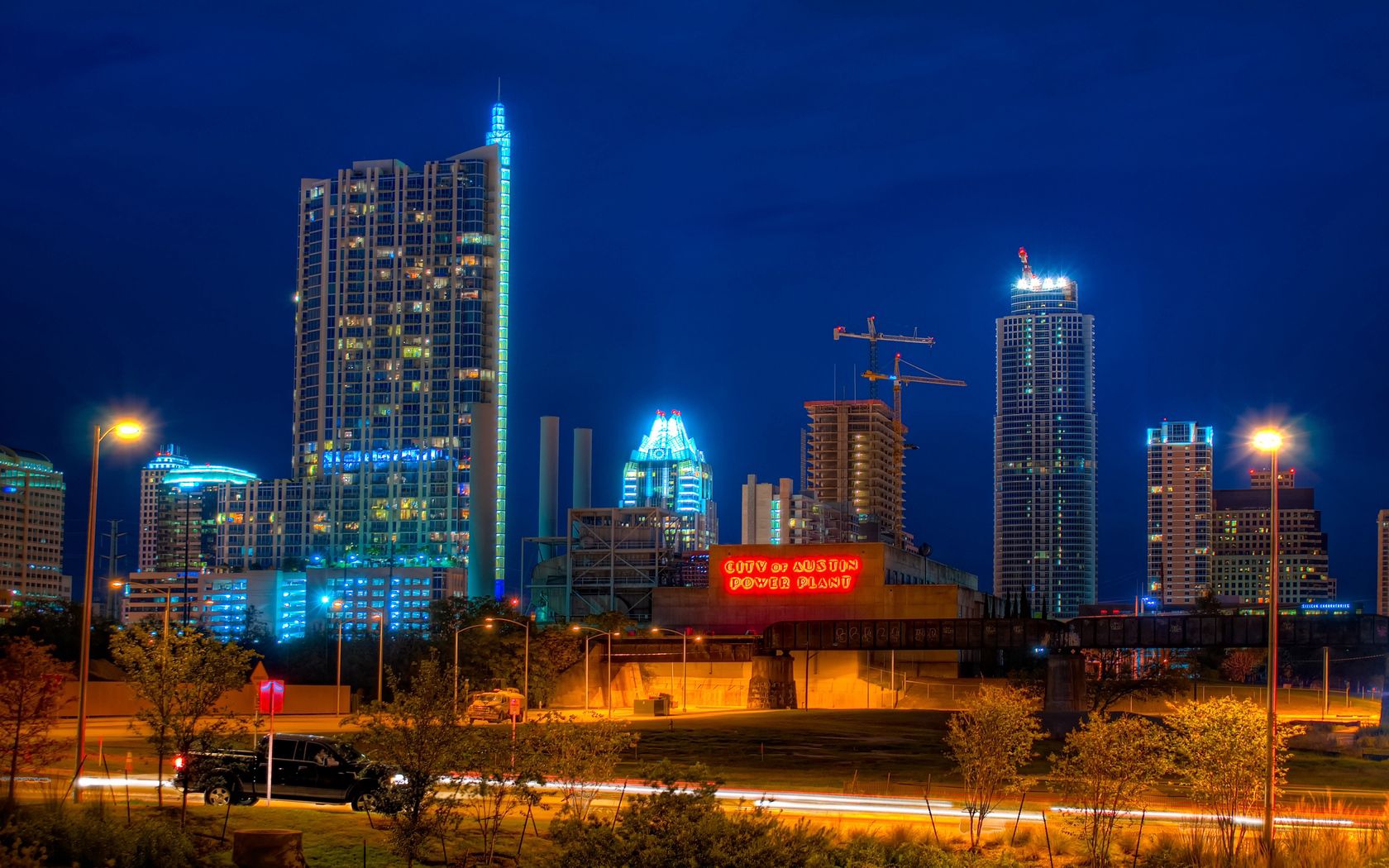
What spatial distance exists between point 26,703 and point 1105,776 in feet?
84.6

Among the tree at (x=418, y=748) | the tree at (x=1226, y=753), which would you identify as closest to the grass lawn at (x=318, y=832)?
the tree at (x=418, y=748)

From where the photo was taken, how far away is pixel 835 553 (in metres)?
162

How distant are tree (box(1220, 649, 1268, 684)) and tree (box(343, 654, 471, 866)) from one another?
159 m

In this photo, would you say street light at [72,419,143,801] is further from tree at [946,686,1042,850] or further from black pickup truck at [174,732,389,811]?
tree at [946,686,1042,850]

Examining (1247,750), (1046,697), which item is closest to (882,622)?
(1046,697)

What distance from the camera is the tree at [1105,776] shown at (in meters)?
32.8

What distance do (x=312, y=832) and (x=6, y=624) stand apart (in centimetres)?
10967

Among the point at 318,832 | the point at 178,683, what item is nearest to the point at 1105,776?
the point at 318,832

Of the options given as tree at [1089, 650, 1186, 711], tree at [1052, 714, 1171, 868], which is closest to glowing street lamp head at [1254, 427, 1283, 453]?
tree at [1052, 714, 1171, 868]

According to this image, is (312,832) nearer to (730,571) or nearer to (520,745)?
(520,745)

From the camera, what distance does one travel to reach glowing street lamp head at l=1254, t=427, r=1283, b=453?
110ft

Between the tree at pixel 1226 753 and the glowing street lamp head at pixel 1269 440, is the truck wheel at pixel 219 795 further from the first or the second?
the glowing street lamp head at pixel 1269 440

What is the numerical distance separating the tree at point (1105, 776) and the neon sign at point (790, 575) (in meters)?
128

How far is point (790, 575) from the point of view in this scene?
163750 mm
